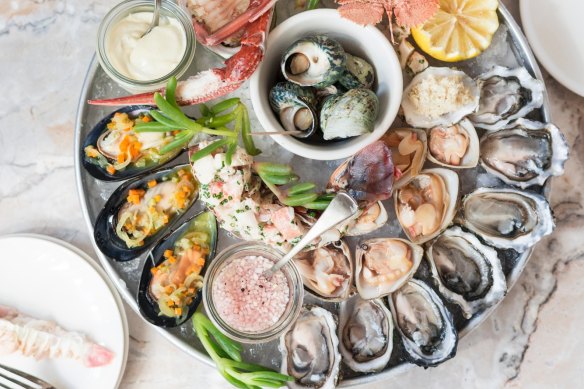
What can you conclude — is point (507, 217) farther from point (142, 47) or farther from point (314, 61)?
point (142, 47)

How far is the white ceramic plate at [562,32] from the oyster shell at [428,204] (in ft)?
1.21

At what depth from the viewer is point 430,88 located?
1188 millimetres

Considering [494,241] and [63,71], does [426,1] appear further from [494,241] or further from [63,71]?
[63,71]

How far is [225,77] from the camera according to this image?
1132 millimetres

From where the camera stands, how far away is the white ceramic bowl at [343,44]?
1108 mm

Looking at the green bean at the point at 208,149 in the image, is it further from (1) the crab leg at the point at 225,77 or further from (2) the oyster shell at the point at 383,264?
(2) the oyster shell at the point at 383,264

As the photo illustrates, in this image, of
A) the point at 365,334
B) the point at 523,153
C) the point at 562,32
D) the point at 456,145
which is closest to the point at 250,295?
the point at 365,334

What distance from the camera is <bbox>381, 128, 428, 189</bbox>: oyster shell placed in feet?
4.00

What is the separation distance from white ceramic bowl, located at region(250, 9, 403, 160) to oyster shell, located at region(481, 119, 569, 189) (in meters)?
0.27

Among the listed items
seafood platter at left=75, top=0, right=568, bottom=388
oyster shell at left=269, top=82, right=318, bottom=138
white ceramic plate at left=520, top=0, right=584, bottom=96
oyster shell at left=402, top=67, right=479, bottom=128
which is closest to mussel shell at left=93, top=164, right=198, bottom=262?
seafood platter at left=75, top=0, right=568, bottom=388

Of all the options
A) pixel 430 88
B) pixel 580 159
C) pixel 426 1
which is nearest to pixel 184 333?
pixel 430 88

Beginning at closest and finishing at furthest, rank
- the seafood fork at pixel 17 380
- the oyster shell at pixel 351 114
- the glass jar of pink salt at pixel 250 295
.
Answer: the oyster shell at pixel 351 114, the glass jar of pink salt at pixel 250 295, the seafood fork at pixel 17 380

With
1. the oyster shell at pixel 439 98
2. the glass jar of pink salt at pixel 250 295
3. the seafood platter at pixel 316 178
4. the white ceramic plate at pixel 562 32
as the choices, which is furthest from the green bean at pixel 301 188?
the white ceramic plate at pixel 562 32

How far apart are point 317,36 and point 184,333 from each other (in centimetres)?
67
